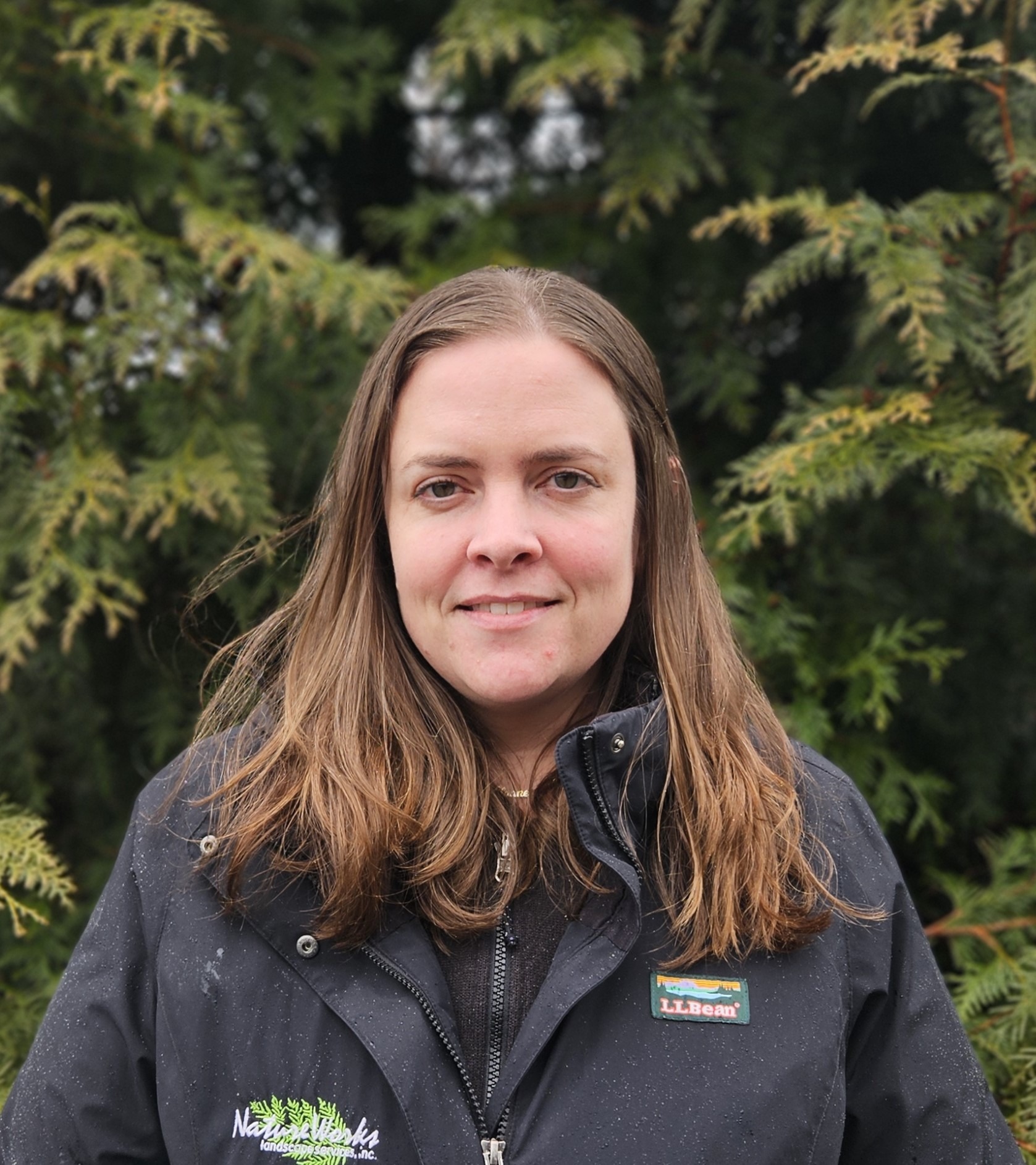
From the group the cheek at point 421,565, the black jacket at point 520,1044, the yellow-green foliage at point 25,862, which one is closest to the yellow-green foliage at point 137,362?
the yellow-green foliage at point 25,862

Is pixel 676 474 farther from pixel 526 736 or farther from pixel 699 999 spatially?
pixel 699 999

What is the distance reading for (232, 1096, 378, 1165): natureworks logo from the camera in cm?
151

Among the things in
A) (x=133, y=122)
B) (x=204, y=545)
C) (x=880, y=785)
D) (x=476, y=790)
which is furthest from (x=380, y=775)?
(x=133, y=122)

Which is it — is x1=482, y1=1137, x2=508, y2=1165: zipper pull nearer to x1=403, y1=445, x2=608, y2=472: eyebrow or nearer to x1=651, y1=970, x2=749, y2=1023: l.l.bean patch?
x1=651, y1=970, x2=749, y2=1023: l.l.bean patch

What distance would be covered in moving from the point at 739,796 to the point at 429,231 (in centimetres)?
206

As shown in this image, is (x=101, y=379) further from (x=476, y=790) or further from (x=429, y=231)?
(x=476, y=790)

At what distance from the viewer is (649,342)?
3105 mm

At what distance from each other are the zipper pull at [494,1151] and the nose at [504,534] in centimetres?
73

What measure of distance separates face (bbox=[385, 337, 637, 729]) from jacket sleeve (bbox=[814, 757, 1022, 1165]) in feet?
1.82

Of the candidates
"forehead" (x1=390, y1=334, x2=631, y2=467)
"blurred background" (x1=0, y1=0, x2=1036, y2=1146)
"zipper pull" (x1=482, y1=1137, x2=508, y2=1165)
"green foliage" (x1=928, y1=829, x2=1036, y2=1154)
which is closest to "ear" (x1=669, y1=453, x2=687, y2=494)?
"forehead" (x1=390, y1=334, x2=631, y2=467)

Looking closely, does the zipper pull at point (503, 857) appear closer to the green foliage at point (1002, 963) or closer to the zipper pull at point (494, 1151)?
the zipper pull at point (494, 1151)

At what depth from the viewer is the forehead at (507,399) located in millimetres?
1627

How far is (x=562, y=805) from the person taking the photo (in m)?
1.70

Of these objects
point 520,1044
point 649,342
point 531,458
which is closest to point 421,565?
point 531,458
